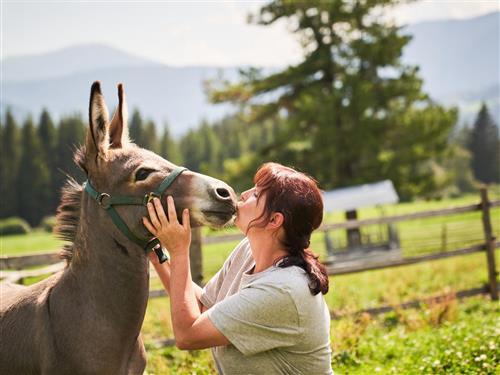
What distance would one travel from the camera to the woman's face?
2586 mm

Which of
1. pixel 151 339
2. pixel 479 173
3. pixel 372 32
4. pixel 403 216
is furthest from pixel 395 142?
pixel 479 173

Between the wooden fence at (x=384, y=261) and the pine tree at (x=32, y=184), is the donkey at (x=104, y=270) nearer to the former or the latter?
the wooden fence at (x=384, y=261)

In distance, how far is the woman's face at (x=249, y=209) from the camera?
2.59m

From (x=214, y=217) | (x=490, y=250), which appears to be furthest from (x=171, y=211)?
(x=490, y=250)

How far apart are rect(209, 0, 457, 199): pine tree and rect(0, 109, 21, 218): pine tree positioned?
1820 inches

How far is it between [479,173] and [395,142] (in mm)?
60774

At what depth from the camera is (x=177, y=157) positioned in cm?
8306

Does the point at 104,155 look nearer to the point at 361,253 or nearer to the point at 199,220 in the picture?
the point at 199,220

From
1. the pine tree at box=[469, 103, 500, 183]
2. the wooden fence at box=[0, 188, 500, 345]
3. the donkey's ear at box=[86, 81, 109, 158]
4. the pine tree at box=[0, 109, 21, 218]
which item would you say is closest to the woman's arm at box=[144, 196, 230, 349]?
the donkey's ear at box=[86, 81, 109, 158]

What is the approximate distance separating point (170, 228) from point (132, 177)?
44cm

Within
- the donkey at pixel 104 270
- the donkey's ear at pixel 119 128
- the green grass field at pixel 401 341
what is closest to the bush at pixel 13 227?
the green grass field at pixel 401 341

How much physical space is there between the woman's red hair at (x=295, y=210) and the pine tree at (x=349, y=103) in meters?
18.9

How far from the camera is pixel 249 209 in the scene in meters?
2.64

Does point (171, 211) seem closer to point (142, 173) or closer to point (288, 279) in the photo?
point (142, 173)
